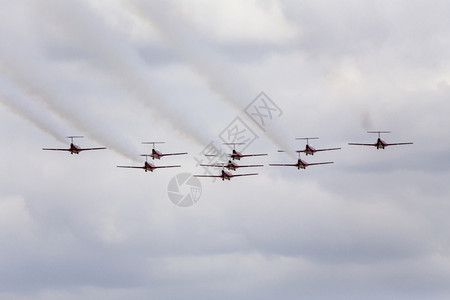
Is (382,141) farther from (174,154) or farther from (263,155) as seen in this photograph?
(174,154)

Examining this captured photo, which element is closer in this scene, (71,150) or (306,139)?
(71,150)

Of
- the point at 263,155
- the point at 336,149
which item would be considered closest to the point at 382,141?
the point at 336,149

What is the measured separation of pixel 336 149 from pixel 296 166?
587cm

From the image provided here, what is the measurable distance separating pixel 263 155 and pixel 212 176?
384 inches

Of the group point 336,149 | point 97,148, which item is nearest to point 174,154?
point 97,148

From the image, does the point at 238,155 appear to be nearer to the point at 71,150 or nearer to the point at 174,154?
the point at 174,154

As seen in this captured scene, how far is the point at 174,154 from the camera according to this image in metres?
133

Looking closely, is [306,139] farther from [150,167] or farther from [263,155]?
[150,167]

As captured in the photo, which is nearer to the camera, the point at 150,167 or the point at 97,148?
the point at 97,148

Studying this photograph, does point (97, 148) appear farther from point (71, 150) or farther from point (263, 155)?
point (263, 155)

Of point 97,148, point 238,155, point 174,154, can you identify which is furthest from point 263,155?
point 97,148

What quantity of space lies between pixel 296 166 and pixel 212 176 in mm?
12590

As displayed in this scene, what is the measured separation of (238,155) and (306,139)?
1048cm

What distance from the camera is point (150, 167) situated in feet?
444
